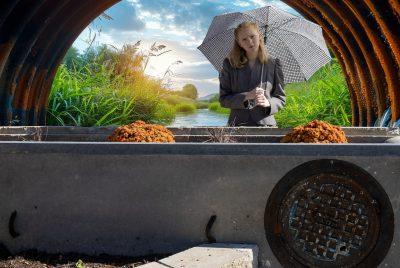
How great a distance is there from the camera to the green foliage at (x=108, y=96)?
859cm

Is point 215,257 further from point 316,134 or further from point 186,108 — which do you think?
point 186,108

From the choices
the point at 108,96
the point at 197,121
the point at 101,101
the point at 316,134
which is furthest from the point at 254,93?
the point at 197,121

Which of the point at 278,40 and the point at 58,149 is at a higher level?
the point at 278,40

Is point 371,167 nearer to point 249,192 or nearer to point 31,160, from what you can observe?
point 249,192

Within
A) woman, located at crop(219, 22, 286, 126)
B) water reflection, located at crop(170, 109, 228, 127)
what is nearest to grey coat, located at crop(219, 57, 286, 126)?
woman, located at crop(219, 22, 286, 126)

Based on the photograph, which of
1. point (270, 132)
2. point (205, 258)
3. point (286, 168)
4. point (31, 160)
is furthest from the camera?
point (270, 132)

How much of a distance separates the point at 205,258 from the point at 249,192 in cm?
41

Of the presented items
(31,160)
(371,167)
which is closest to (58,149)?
(31,160)

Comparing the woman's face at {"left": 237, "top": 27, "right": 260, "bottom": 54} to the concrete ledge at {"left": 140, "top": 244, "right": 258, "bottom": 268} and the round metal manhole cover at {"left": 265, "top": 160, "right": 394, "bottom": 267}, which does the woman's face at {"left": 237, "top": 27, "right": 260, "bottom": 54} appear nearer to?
the round metal manhole cover at {"left": 265, "top": 160, "right": 394, "bottom": 267}

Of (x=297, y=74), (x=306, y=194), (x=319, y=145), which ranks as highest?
(x=297, y=74)

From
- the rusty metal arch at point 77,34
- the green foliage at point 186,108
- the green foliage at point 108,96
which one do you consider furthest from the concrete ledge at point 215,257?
the green foliage at point 186,108

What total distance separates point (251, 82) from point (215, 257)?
7.72 ft

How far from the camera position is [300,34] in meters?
6.10

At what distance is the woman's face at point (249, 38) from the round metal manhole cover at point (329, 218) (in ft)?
6.08
